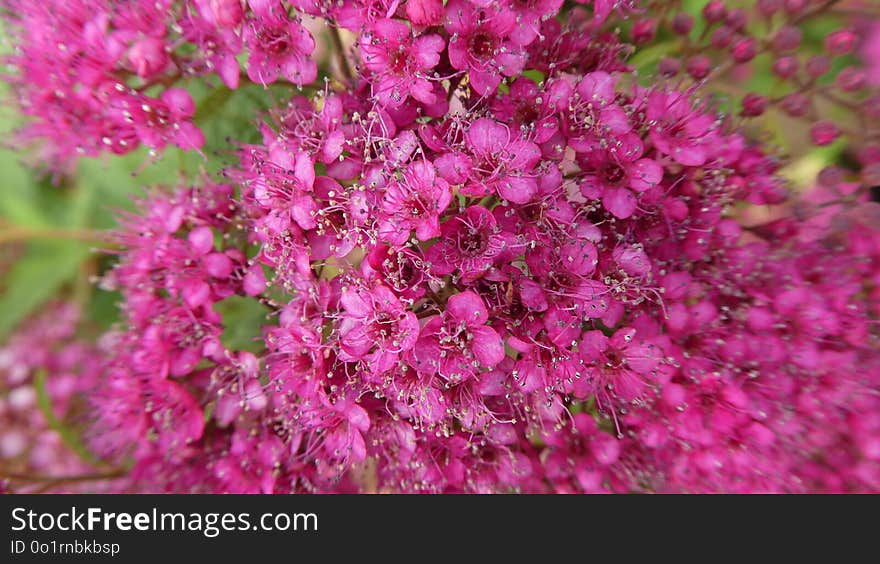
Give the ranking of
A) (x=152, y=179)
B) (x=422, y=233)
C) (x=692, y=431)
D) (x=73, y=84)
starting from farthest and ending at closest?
(x=152, y=179) → (x=73, y=84) → (x=692, y=431) → (x=422, y=233)

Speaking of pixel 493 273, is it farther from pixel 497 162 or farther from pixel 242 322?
pixel 242 322

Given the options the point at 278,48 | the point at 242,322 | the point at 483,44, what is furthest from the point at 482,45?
the point at 242,322

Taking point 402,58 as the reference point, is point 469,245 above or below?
below

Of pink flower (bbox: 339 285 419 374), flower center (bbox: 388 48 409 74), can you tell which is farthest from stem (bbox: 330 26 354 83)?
pink flower (bbox: 339 285 419 374)

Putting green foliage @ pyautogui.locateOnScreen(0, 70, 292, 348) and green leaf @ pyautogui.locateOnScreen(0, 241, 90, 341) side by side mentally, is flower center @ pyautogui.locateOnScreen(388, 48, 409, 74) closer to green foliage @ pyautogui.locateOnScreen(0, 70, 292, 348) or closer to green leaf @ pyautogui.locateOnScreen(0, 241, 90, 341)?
green foliage @ pyautogui.locateOnScreen(0, 70, 292, 348)

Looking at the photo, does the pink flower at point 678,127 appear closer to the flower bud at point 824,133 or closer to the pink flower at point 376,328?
the flower bud at point 824,133
